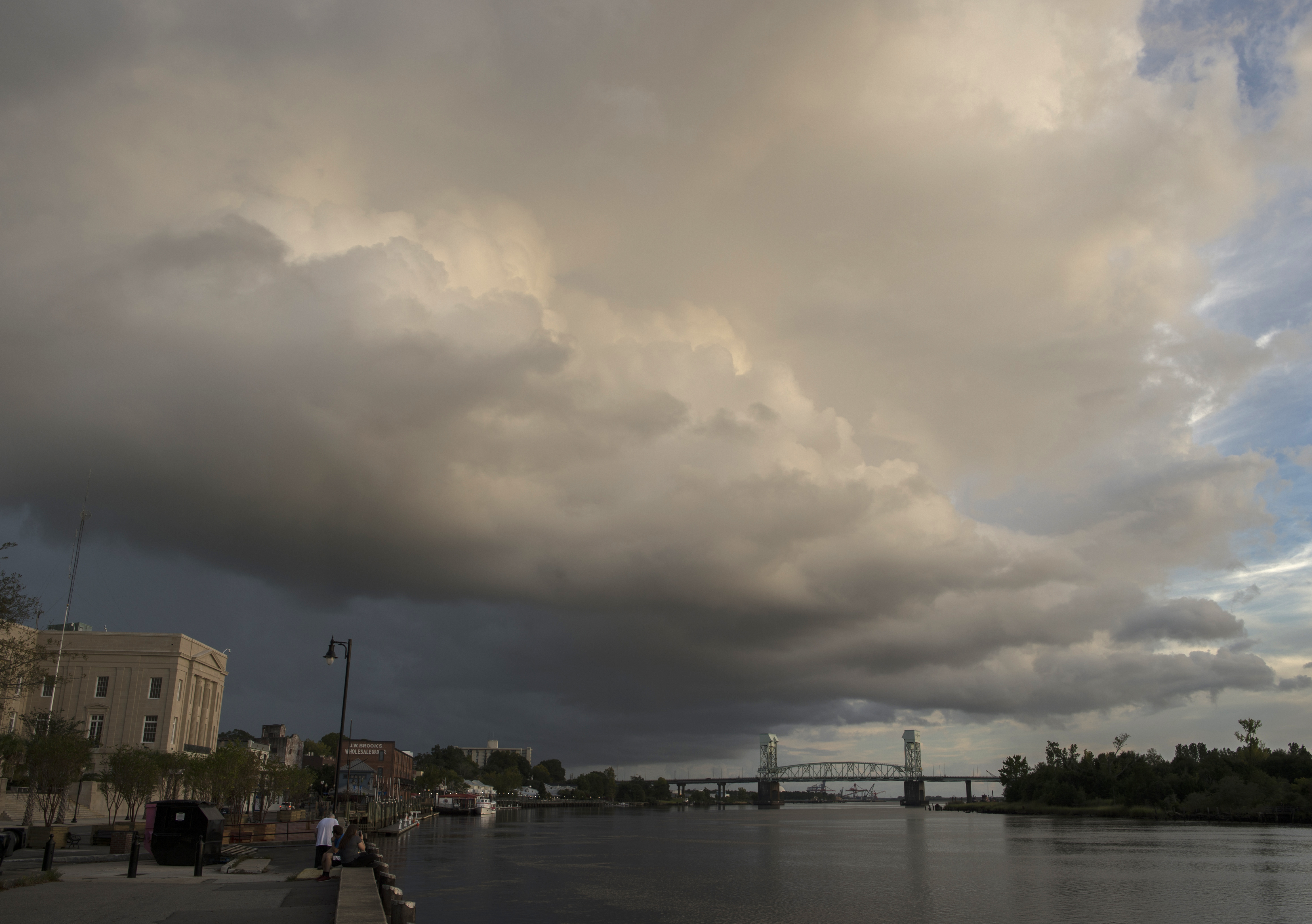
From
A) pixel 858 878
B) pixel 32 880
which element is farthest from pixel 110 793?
pixel 858 878

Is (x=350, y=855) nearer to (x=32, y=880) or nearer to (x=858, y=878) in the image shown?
(x=32, y=880)

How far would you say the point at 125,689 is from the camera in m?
117

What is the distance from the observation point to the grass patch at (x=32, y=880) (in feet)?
97.8

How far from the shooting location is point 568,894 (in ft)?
178

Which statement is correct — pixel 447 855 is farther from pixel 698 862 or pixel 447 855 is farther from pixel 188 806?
pixel 188 806

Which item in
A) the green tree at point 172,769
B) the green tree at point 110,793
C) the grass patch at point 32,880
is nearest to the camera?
the grass patch at point 32,880

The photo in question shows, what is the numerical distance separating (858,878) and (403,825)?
250ft

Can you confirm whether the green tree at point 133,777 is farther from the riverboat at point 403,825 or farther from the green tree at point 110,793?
the riverboat at point 403,825

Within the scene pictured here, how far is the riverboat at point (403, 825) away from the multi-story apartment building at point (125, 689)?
2951 centimetres

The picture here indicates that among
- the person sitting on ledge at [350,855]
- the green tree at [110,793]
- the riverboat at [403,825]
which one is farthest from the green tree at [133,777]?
the riverboat at [403,825]

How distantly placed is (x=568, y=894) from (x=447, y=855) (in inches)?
1284

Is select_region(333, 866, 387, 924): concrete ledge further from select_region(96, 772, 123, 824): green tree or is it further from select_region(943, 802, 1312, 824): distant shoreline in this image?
select_region(943, 802, 1312, 824): distant shoreline

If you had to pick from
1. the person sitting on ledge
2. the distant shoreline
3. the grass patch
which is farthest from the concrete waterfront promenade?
the distant shoreline

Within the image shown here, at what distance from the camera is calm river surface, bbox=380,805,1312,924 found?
4828 centimetres
